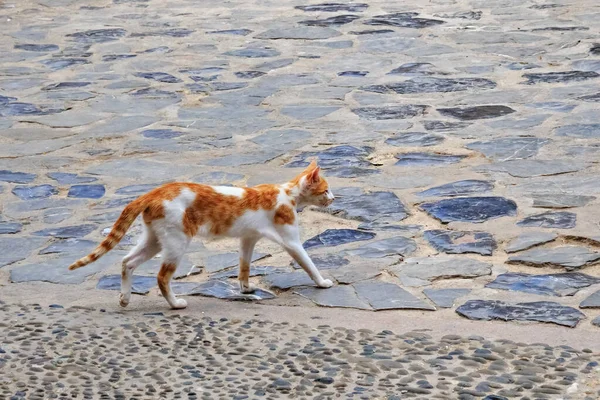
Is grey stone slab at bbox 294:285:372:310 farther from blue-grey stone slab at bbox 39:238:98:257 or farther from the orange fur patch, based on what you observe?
blue-grey stone slab at bbox 39:238:98:257

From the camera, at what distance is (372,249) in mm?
5504

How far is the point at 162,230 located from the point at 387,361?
45.8 inches

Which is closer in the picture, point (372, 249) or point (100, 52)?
point (372, 249)

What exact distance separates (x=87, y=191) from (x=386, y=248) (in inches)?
80.7

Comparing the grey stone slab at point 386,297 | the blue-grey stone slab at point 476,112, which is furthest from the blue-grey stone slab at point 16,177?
the blue-grey stone slab at point 476,112

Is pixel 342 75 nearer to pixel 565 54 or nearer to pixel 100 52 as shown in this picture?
pixel 565 54

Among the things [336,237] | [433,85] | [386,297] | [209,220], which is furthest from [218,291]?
[433,85]

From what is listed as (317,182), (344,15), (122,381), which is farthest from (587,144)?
(344,15)

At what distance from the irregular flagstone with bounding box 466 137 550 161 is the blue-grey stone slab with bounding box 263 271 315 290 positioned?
7.15 ft

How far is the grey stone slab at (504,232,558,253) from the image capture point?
538 cm

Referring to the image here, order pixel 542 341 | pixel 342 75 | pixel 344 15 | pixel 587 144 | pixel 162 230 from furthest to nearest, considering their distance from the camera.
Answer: pixel 344 15 < pixel 342 75 < pixel 587 144 < pixel 162 230 < pixel 542 341

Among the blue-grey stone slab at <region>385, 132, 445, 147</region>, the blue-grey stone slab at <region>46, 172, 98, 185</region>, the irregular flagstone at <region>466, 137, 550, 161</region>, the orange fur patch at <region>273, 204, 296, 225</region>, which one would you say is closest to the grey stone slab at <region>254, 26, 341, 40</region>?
the blue-grey stone slab at <region>385, 132, 445, 147</region>

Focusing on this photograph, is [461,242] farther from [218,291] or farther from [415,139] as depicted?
[415,139]

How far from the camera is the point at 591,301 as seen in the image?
15.4ft
